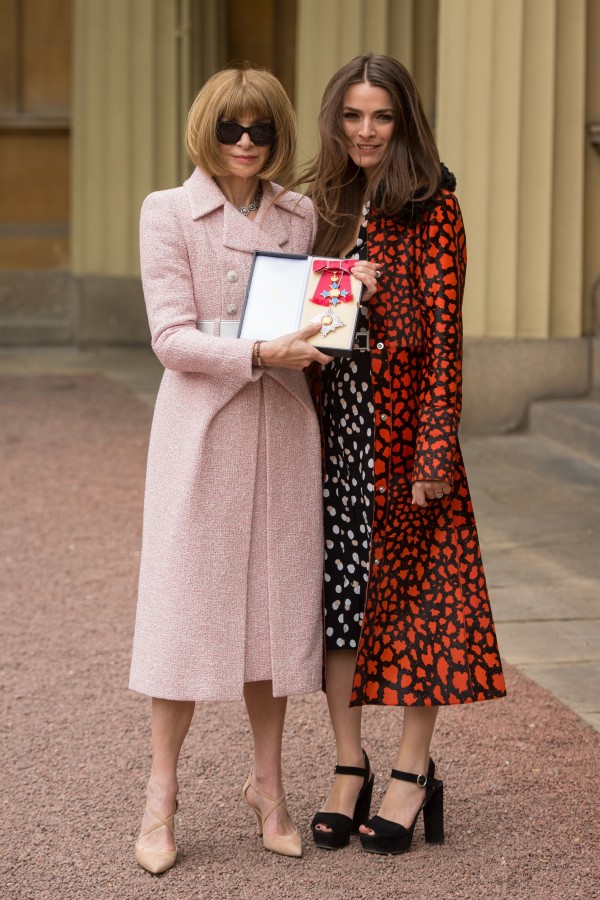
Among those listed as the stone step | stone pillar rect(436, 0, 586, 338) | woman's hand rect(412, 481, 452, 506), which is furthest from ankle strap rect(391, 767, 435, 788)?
stone pillar rect(436, 0, 586, 338)

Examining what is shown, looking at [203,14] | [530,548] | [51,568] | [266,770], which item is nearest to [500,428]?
[530,548]

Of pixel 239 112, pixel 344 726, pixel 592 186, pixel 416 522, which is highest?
pixel 592 186

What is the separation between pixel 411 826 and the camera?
335cm

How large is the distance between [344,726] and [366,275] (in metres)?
1.10

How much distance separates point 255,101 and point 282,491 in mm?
871

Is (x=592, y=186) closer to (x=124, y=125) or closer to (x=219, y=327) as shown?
(x=219, y=327)

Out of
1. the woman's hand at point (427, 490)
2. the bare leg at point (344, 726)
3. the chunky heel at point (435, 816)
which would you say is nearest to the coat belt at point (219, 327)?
the woman's hand at point (427, 490)

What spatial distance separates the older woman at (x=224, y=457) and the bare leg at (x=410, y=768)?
0.29m

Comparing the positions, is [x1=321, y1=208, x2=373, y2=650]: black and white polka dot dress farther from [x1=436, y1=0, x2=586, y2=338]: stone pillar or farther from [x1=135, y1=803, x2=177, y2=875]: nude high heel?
[x1=436, y1=0, x2=586, y2=338]: stone pillar

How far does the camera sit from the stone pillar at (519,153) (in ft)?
28.5

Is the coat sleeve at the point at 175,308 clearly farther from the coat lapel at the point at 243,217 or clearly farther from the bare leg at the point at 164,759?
the bare leg at the point at 164,759

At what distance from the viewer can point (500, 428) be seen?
898 centimetres

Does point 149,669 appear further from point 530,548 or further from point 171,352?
point 530,548

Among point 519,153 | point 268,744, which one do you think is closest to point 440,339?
point 268,744
